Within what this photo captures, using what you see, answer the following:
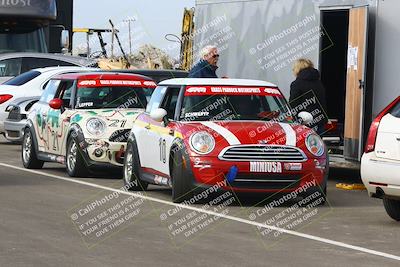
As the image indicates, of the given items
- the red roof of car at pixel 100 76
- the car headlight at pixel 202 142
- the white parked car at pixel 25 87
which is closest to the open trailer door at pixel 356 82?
the car headlight at pixel 202 142

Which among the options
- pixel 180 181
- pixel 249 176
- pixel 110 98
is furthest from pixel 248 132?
pixel 110 98

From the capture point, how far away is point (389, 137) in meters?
12.2

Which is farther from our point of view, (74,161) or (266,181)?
(74,161)

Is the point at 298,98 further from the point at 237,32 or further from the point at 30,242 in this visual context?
the point at 30,242

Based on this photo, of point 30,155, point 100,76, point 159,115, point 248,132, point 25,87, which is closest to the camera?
point 248,132

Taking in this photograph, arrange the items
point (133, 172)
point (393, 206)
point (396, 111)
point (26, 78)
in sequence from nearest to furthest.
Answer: point (396, 111) → point (393, 206) → point (133, 172) → point (26, 78)

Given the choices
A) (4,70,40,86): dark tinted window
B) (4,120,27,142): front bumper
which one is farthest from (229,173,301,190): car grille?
→ (4,70,40,86): dark tinted window

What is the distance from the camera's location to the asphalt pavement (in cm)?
978

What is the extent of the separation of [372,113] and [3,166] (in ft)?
20.2

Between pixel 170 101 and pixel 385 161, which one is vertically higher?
pixel 385 161

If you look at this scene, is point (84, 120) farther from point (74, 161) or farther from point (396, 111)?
point (396, 111)

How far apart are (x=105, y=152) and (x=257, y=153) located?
13.2 feet

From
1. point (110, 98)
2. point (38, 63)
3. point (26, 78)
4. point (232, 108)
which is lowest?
point (38, 63)

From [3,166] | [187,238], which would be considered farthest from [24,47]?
[187,238]
